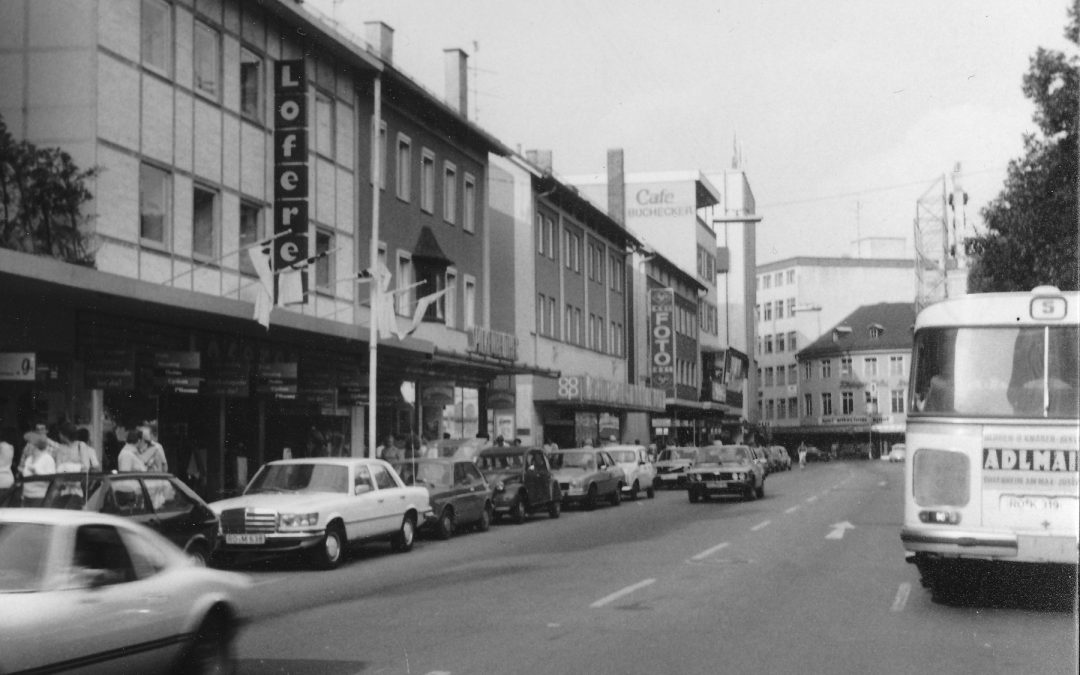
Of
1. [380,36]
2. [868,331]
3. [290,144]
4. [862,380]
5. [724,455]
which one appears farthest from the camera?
[862,380]

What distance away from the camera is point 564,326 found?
177ft

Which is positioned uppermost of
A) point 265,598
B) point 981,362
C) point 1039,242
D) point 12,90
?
point 12,90

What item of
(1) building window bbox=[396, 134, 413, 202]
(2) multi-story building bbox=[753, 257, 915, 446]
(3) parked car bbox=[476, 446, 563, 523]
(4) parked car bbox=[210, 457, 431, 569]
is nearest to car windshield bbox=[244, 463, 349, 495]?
(4) parked car bbox=[210, 457, 431, 569]

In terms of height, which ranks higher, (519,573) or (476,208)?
(476,208)

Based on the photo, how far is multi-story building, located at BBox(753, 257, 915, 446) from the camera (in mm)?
135375

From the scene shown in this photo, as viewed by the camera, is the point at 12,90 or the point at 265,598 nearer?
the point at 265,598

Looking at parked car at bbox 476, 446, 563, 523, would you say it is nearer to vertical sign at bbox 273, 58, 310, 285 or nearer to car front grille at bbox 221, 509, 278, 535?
vertical sign at bbox 273, 58, 310, 285

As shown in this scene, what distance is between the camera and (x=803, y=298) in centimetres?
13688

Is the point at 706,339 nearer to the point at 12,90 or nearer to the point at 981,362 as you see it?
the point at 12,90

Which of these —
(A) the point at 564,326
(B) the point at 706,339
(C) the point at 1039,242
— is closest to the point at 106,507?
(C) the point at 1039,242

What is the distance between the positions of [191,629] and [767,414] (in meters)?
137

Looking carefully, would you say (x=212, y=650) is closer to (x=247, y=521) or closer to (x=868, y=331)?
(x=247, y=521)

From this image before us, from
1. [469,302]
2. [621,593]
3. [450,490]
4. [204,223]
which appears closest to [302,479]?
[450,490]

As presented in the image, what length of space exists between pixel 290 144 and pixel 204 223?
116 inches
